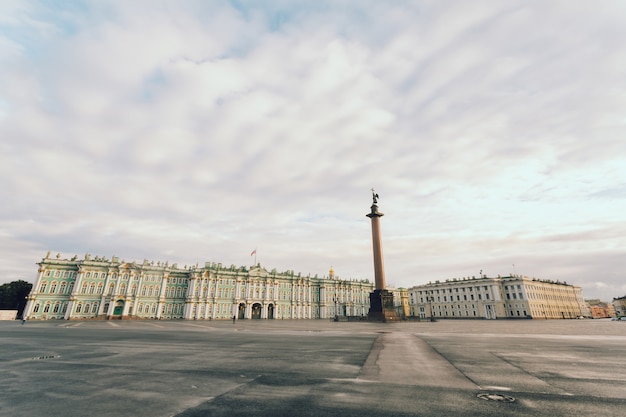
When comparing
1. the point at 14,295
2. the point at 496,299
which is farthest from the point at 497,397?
the point at 496,299

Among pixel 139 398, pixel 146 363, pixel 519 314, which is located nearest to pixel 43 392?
pixel 139 398

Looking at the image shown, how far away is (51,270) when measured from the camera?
72375 mm

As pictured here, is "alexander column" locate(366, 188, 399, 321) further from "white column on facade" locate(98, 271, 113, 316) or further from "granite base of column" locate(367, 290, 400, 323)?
"white column on facade" locate(98, 271, 113, 316)

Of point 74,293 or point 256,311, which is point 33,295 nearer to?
point 74,293

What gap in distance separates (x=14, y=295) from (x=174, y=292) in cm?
4155

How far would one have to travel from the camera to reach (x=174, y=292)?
83.9 metres

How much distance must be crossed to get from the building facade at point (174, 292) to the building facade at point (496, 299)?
33349 mm

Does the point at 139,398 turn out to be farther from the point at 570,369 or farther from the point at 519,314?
the point at 519,314

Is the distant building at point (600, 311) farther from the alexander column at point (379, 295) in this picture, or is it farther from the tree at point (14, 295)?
the tree at point (14, 295)

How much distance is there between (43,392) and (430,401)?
30.4 feet

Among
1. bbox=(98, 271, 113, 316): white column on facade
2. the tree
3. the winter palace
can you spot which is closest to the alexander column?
the winter palace

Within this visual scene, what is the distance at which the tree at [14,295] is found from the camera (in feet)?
251

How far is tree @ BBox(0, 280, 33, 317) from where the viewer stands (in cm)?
7650

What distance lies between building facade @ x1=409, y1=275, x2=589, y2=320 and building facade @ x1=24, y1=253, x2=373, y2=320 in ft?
109
